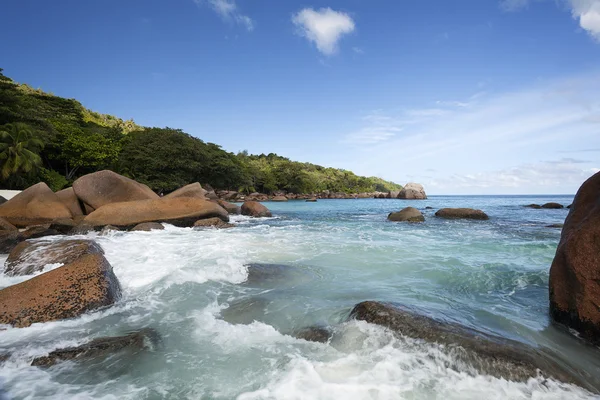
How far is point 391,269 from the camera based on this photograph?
7.43 metres

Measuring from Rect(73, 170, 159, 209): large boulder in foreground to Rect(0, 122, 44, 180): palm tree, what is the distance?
32.9 feet

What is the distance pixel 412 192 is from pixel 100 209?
68.1 metres

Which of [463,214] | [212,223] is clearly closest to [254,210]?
[212,223]

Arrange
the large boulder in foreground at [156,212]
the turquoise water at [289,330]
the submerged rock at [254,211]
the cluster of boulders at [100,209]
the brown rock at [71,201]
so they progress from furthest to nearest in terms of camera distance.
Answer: the submerged rock at [254,211] → the brown rock at [71,201] → the large boulder in foreground at [156,212] → the cluster of boulders at [100,209] → the turquoise water at [289,330]

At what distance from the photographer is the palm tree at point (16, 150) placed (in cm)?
2048

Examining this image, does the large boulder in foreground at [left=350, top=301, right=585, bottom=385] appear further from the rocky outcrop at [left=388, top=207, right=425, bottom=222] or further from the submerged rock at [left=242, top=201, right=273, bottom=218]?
the submerged rock at [left=242, top=201, right=273, bottom=218]

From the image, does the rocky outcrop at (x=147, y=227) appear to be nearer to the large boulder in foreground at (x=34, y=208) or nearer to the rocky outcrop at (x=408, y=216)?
the large boulder in foreground at (x=34, y=208)

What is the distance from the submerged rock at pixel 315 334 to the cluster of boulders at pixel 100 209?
10466 mm

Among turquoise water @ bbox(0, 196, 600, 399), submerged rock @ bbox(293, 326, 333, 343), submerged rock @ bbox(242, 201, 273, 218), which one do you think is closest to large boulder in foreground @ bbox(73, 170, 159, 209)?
turquoise water @ bbox(0, 196, 600, 399)

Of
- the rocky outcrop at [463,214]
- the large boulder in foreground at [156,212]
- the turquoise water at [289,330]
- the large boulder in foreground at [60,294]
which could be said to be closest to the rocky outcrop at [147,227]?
the large boulder in foreground at [156,212]

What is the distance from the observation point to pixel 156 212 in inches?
539

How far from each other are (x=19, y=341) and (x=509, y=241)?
1338 cm

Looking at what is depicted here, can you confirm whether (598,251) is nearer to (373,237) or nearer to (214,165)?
(373,237)

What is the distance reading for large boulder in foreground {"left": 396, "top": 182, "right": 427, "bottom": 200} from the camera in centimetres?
7131
